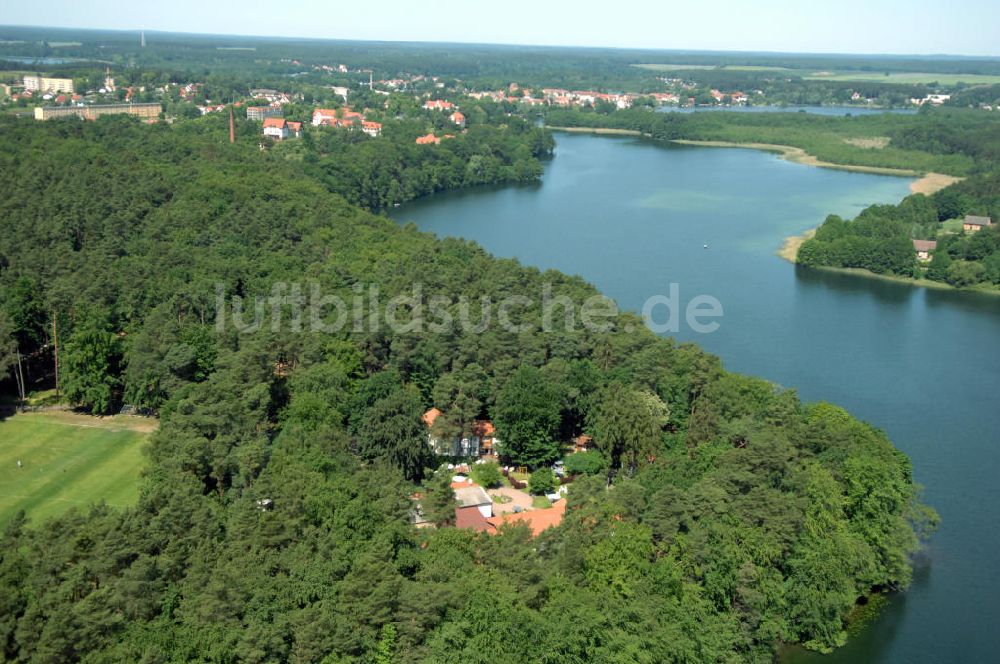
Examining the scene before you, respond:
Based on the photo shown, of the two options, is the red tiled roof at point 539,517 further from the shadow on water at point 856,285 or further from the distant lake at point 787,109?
the distant lake at point 787,109

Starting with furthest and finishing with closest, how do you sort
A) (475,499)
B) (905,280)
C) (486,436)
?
(905,280) < (486,436) < (475,499)

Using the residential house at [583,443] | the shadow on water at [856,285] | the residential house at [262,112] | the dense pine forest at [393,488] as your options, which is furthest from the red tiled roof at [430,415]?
the residential house at [262,112]

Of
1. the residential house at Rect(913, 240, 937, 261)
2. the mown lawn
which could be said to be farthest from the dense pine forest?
the residential house at Rect(913, 240, 937, 261)

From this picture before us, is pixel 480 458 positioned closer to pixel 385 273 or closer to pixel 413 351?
pixel 413 351

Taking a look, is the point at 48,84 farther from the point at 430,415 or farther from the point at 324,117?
the point at 430,415

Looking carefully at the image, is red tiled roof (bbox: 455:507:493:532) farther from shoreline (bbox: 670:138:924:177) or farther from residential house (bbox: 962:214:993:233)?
shoreline (bbox: 670:138:924:177)

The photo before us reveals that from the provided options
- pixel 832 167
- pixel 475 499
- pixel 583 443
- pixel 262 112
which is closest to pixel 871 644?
pixel 475 499
